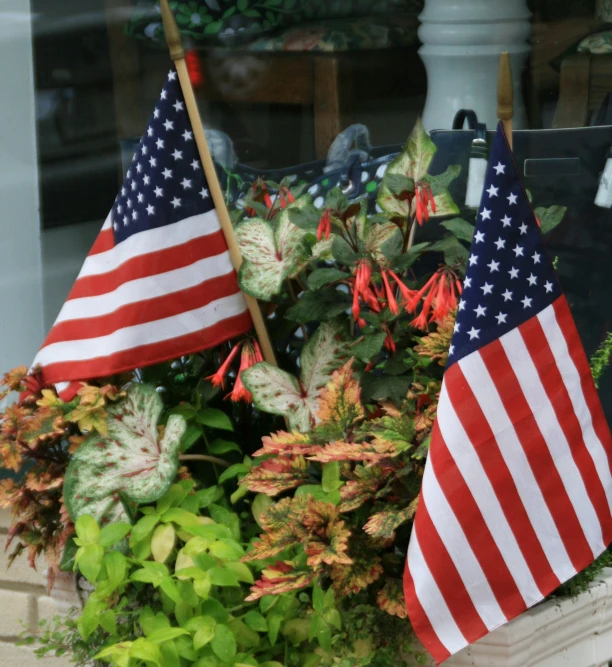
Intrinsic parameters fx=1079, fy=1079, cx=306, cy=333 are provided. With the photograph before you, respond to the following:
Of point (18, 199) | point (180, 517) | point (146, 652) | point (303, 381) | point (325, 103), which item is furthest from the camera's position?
point (18, 199)

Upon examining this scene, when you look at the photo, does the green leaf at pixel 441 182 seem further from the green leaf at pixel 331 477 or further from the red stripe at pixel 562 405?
the green leaf at pixel 331 477

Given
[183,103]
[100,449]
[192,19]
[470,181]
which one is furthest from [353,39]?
[100,449]

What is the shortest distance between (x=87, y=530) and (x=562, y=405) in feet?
2.26

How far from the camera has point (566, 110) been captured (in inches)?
89.1

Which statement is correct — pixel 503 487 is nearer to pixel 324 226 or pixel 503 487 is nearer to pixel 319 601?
pixel 319 601

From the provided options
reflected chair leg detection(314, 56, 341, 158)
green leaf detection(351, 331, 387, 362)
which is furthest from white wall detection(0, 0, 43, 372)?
green leaf detection(351, 331, 387, 362)

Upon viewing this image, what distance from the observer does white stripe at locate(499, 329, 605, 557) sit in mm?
1438

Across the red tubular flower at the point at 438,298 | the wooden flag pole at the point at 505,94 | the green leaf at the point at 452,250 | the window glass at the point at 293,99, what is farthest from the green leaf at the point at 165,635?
the window glass at the point at 293,99

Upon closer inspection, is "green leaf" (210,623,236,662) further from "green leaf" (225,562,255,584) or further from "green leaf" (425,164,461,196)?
"green leaf" (425,164,461,196)

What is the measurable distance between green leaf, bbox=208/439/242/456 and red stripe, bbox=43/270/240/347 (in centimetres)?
24

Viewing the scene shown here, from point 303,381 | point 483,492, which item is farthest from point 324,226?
point 483,492

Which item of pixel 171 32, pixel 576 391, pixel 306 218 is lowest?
pixel 576 391

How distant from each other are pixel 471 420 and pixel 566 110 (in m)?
1.08

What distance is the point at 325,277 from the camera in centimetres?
168
